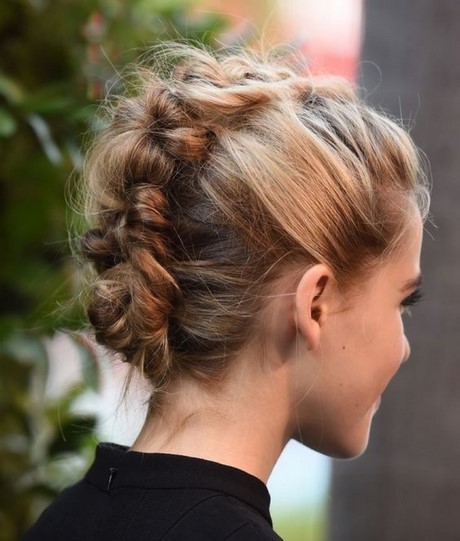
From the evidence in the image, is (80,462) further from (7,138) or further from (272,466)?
(272,466)

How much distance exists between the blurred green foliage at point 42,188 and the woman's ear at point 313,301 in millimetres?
803

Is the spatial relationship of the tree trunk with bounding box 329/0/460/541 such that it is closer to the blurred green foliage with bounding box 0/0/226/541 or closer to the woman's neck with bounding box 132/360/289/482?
the blurred green foliage with bounding box 0/0/226/541

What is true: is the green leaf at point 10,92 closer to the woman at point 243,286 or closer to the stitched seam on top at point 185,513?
the woman at point 243,286

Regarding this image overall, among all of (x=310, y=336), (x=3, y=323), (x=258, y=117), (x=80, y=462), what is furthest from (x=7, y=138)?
(x=310, y=336)

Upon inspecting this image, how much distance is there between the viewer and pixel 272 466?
1.20 metres

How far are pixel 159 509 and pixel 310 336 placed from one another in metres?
0.26

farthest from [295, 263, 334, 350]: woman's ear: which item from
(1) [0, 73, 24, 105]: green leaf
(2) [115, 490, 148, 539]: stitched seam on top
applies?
(1) [0, 73, 24, 105]: green leaf

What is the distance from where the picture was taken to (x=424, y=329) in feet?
6.32

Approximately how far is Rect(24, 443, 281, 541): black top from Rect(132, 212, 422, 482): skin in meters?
0.03

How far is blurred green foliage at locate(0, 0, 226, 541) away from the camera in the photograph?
1.89 meters

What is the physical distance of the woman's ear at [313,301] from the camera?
1119mm

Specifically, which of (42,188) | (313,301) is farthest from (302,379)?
(42,188)

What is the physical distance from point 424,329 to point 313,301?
0.83 metres

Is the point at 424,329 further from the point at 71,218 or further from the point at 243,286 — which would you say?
the point at 243,286
